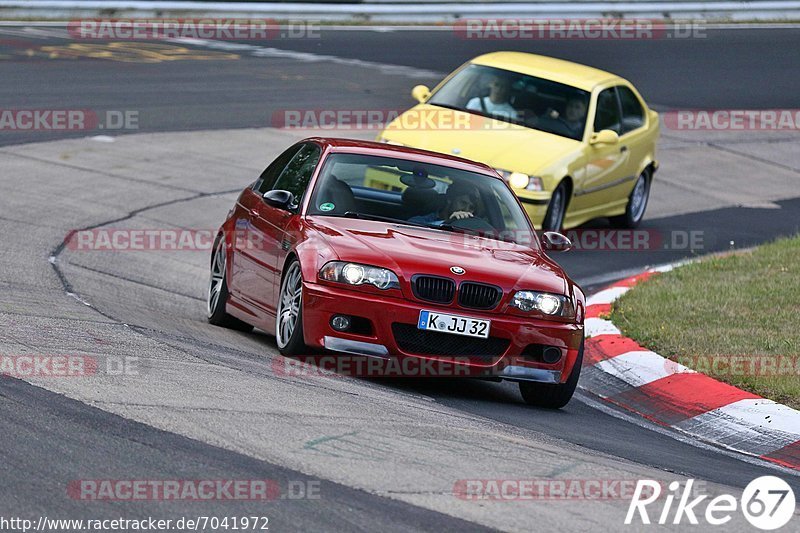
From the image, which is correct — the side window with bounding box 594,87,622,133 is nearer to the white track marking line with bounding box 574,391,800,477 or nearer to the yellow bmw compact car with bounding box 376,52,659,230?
the yellow bmw compact car with bounding box 376,52,659,230

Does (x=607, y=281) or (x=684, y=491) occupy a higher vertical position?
(x=684, y=491)

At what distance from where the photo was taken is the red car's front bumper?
804 cm

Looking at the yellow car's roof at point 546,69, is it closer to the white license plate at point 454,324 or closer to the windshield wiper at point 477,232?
the windshield wiper at point 477,232

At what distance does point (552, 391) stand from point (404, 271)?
1.23m

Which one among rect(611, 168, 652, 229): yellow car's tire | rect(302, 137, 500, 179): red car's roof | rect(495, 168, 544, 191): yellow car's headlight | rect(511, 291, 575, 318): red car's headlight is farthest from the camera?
rect(611, 168, 652, 229): yellow car's tire

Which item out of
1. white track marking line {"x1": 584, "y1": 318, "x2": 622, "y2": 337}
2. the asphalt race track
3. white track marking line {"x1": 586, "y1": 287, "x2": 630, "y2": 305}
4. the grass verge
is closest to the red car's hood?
the asphalt race track

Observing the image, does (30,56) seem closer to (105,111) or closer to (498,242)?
(105,111)

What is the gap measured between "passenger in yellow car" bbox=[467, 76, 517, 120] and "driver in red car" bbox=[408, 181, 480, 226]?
570 cm

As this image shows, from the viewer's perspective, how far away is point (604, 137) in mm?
15156

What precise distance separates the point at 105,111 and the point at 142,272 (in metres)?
7.46

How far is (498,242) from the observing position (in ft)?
30.1

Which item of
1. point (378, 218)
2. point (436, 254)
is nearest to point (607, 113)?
point (378, 218)

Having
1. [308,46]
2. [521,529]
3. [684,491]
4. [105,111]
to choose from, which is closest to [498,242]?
[684,491]

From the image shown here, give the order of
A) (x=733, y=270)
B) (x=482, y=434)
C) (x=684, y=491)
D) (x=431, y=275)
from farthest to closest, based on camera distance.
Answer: (x=733, y=270) < (x=431, y=275) < (x=482, y=434) < (x=684, y=491)
